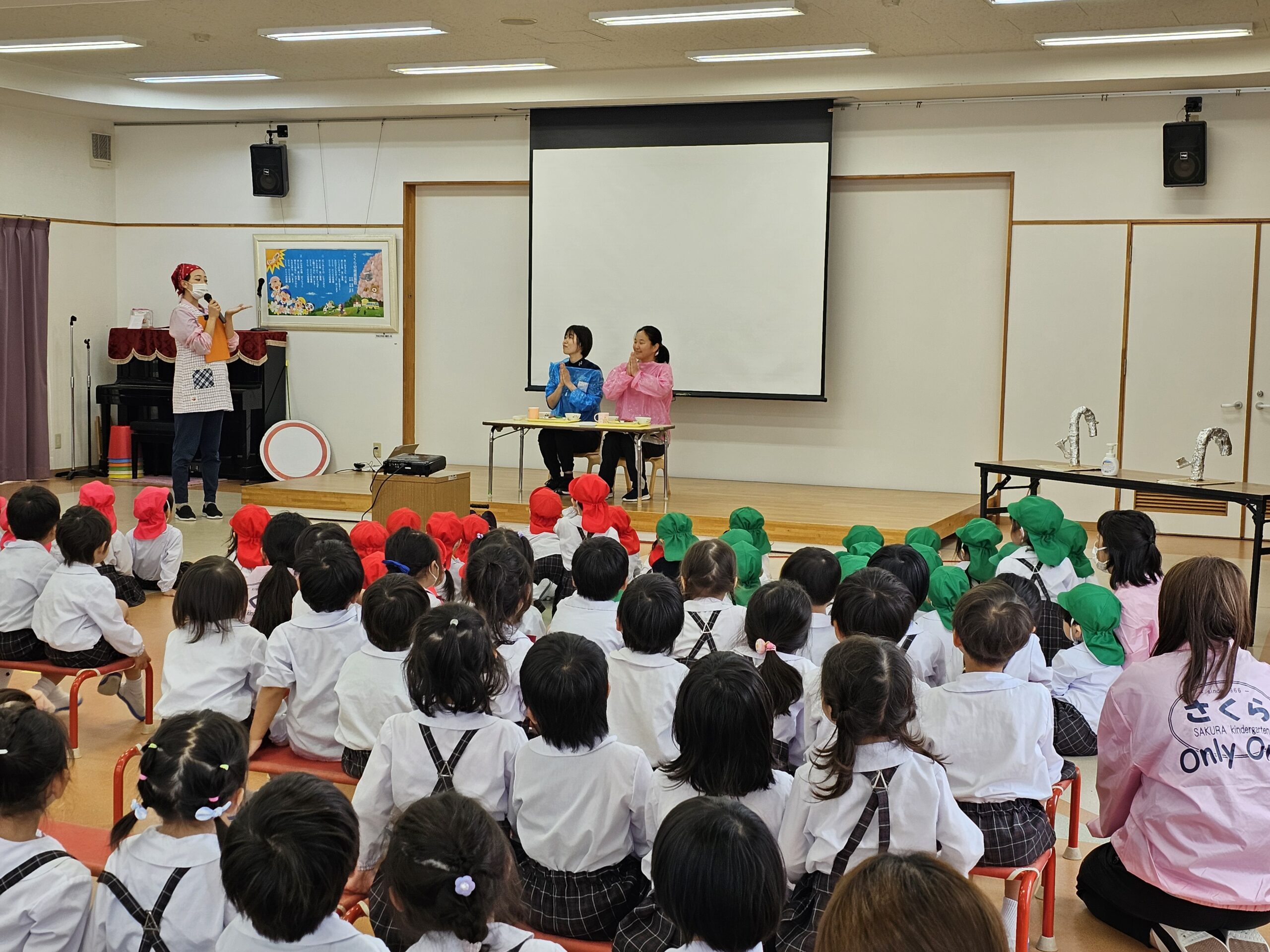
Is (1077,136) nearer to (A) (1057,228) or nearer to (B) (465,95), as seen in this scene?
(A) (1057,228)

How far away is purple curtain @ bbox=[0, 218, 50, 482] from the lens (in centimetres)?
903

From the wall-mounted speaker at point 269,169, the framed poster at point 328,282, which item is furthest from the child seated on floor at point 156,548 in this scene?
the wall-mounted speaker at point 269,169

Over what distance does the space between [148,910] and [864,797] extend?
113cm

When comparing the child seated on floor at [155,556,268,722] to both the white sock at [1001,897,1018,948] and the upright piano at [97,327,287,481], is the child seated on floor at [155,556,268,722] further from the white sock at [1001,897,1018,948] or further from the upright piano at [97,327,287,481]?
the upright piano at [97,327,287,481]

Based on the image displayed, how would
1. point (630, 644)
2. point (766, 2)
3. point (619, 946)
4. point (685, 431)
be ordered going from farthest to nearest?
point (685, 431) < point (766, 2) < point (630, 644) < point (619, 946)

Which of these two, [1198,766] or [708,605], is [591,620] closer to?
[708,605]

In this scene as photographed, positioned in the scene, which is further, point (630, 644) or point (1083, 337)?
point (1083, 337)

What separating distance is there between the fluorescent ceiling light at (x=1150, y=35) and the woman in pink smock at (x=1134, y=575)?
4.31 m

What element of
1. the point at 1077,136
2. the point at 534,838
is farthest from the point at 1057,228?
the point at 534,838

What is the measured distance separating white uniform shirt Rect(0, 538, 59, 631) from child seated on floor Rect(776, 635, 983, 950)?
2674 millimetres

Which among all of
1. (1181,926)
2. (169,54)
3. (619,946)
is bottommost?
(1181,926)

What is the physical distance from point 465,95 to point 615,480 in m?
3.12

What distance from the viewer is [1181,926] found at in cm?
243

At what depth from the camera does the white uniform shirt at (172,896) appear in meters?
1.72
